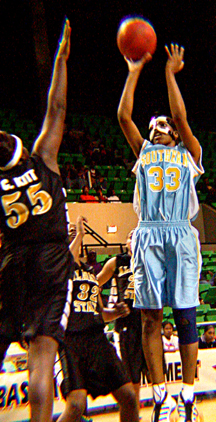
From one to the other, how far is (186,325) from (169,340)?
3079mm

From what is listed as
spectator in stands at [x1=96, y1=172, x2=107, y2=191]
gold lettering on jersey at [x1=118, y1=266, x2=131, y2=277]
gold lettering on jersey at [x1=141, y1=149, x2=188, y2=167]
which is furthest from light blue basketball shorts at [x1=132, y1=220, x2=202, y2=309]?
spectator in stands at [x1=96, y1=172, x2=107, y2=191]

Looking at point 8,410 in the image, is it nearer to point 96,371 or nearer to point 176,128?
point 96,371

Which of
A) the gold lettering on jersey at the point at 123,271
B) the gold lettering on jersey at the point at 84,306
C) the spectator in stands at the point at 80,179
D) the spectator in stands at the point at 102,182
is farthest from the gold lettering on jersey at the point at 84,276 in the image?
the spectator in stands at the point at 102,182

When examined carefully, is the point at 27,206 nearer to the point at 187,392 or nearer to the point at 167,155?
the point at 167,155

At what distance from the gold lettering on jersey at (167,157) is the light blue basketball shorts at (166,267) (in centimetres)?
40

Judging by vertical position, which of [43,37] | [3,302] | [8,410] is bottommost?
[8,410]

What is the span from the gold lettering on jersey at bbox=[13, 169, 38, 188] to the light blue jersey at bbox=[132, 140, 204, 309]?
867 millimetres

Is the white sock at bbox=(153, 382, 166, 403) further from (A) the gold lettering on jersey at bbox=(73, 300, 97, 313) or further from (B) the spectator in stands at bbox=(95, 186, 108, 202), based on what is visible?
(B) the spectator in stands at bbox=(95, 186, 108, 202)

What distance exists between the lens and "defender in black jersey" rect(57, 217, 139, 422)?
332 cm

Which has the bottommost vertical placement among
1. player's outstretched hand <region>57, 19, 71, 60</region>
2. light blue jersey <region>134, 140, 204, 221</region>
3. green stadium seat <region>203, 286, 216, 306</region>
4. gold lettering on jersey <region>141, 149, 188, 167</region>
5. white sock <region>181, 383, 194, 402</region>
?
green stadium seat <region>203, 286, 216, 306</region>

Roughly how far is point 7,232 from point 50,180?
35 cm

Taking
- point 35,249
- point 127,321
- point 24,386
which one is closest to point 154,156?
point 35,249

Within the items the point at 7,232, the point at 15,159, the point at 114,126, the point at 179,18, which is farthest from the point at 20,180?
the point at 114,126

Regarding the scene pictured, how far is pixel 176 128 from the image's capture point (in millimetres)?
3170
